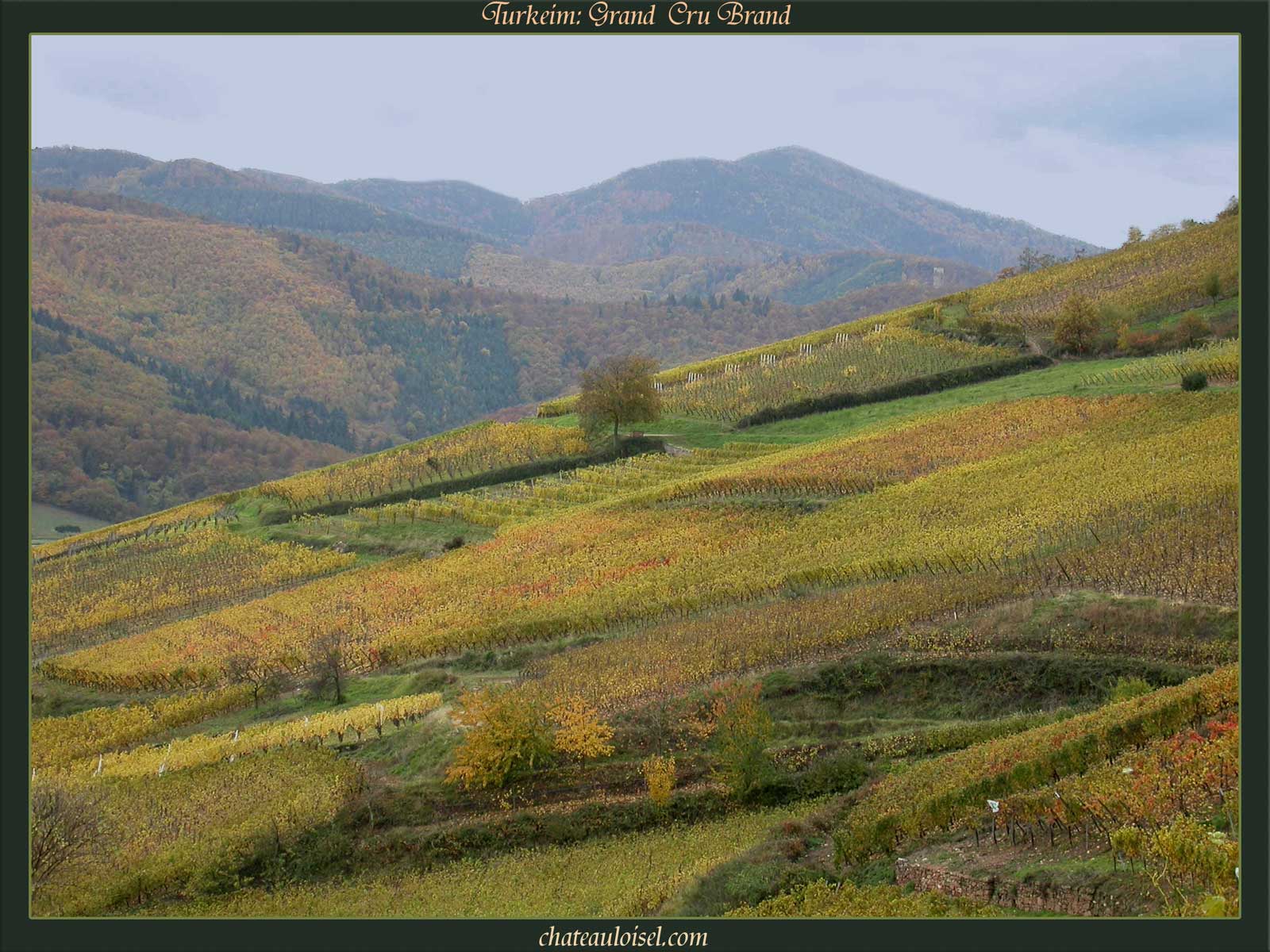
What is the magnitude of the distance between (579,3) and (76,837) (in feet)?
55.6

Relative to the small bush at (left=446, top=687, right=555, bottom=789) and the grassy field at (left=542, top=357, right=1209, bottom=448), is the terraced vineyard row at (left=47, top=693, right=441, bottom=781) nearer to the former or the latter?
the small bush at (left=446, top=687, right=555, bottom=789)

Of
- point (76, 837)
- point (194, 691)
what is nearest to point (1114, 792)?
point (76, 837)

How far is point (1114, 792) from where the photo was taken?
13.3 metres

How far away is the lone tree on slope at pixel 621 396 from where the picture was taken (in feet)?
201

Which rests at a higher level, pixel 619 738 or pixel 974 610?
pixel 974 610

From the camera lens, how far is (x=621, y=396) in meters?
61.4

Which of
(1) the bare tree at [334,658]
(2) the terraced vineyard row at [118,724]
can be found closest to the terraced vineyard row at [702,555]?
(1) the bare tree at [334,658]

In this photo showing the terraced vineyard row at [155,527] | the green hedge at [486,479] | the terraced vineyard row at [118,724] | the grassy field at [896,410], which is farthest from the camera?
the terraced vineyard row at [155,527]

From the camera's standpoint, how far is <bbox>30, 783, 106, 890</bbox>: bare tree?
18.5 meters

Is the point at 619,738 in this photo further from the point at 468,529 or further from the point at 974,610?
the point at 468,529

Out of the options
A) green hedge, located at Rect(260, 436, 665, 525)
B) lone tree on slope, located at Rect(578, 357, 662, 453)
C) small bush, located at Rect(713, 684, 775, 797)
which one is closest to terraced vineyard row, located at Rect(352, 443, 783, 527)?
green hedge, located at Rect(260, 436, 665, 525)

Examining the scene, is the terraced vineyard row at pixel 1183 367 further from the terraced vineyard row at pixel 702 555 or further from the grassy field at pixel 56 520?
the grassy field at pixel 56 520

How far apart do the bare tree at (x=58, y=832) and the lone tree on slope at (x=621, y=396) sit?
139ft

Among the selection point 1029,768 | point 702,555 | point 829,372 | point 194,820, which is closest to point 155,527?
point 702,555
